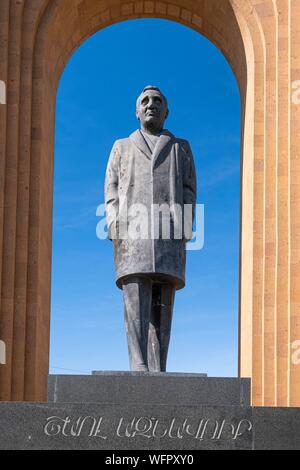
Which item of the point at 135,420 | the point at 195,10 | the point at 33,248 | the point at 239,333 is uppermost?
the point at 195,10

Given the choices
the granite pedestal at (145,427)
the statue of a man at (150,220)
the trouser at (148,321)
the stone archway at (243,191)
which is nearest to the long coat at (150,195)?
the statue of a man at (150,220)

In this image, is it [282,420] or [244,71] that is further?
[244,71]

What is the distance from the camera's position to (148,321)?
513 inches

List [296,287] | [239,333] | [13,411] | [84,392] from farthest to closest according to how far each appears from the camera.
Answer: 1. [239,333]
2. [296,287]
3. [84,392]
4. [13,411]

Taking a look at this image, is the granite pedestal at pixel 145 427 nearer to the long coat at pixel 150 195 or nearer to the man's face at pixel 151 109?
the long coat at pixel 150 195

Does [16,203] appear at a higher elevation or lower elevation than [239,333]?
higher

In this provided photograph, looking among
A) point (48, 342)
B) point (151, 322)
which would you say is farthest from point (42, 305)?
point (151, 322)

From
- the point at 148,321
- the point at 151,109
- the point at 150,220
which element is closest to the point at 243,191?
the point at 151,109

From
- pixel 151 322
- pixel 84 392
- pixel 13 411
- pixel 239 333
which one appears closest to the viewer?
pixel 13 411

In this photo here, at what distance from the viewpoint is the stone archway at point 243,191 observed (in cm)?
1462

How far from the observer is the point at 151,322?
1326cm

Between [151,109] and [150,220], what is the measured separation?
4.26 feet

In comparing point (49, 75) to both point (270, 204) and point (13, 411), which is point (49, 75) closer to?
point (270, 204)

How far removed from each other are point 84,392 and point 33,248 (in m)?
3.06
